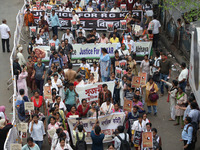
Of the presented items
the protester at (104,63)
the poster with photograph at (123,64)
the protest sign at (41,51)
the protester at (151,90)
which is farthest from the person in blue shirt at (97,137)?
the protest sign at (41,51)

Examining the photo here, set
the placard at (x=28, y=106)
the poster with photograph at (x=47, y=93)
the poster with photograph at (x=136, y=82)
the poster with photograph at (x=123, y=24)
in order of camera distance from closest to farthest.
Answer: the placard at (x=28, y=106), the poster with photograph at (x=47, y=93), the poster with photograph at (x=136, y=82), the poster with photograph at (x=123, y=24)

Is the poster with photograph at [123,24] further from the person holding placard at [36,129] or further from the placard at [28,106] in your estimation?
the person holding placard at [36,129]

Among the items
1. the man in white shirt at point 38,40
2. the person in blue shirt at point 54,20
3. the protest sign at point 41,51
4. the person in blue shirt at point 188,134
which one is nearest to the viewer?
the person in blue shirt at point 188,134

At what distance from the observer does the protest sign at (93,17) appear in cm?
2498

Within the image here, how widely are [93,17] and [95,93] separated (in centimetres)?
1025

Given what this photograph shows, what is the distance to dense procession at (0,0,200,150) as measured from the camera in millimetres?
13109

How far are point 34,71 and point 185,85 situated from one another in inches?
234

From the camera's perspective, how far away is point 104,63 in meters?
18.0

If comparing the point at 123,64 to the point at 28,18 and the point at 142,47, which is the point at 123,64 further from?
the point at 28,18

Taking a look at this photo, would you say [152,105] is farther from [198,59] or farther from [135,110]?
[198,59]

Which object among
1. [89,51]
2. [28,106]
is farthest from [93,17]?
[28,106]

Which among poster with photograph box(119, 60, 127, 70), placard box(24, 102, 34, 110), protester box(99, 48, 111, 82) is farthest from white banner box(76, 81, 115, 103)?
placard box(24, 102, 34, 110)

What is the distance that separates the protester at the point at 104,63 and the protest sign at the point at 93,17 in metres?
7.27

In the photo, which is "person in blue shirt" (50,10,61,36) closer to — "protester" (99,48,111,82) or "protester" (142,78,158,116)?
"protester" (99,48,111,82)
